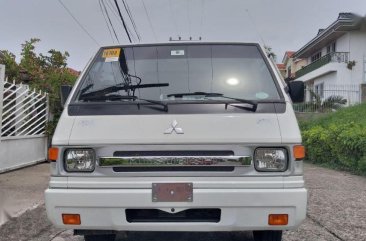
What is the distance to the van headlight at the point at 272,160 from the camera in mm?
3535

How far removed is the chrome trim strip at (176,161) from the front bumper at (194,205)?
196 mm

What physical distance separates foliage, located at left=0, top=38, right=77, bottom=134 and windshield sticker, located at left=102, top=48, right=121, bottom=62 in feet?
23.2

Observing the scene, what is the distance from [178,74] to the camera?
429 cm

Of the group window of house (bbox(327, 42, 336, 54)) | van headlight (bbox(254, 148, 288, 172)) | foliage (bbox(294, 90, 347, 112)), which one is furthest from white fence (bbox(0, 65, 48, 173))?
window of house (bbox(327, 42, 336, 54))

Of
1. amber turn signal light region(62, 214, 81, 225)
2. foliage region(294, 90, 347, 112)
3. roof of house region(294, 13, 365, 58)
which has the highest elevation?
roof of house region(294, 13, 365, 58)

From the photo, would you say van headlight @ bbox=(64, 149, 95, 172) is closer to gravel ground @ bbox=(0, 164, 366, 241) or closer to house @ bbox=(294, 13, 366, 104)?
gravel ground @ bbox=(0, 164, 366, 241)

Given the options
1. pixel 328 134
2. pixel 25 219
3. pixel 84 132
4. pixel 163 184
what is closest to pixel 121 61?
pixel 84 132

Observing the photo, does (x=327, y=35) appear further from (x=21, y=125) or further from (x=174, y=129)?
(x=174, y=129)

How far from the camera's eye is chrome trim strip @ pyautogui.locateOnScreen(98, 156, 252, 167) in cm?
352

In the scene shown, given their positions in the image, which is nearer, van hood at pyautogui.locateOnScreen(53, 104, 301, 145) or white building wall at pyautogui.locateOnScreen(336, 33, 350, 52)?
van hood at pyautogui.locateOnScreen(53, 104, 301, 145)

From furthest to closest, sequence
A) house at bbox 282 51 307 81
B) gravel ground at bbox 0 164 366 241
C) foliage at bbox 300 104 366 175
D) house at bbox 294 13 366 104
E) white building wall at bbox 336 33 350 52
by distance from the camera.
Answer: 1. house at bbox 282 51 307 81
2. white building wall at bbox 336 33 350 52
3. house at bbox 294 13 366 104
4. foliage at bbox 300 104 366 175
5. gravel ground at bbox 0 164 366 241

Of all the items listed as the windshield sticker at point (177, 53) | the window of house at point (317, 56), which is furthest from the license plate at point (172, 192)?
the window of house at point (317, 56)

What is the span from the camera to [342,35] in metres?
28.5

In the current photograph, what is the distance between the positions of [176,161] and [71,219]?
90 centimetres
